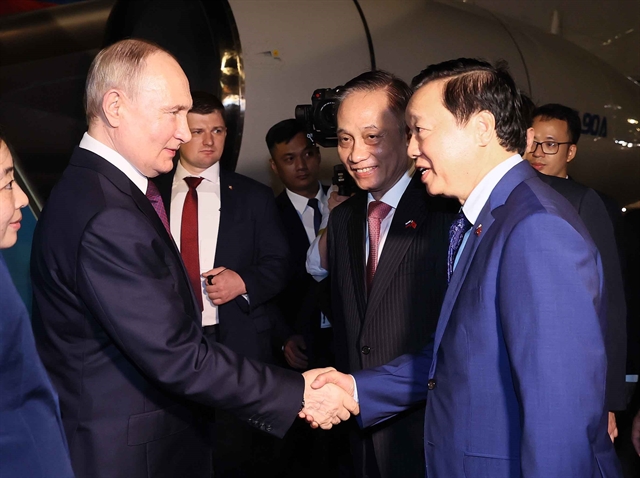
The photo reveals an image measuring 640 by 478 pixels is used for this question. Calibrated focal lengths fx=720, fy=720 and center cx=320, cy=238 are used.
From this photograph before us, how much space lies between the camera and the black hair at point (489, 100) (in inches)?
58.1

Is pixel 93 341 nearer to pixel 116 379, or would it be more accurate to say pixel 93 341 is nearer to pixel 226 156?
pixel 116 379

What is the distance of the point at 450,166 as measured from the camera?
4.96 feet

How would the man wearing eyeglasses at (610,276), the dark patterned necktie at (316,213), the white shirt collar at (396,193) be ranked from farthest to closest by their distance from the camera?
the dark patterned necktie at (316,213) → the man wearing eyeglasses at (610,276) → the white shirt collar at (396,193)

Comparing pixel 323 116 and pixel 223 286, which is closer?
pixel 323 116

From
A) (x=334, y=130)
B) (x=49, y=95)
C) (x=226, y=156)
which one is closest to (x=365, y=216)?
(x=334, y=130)

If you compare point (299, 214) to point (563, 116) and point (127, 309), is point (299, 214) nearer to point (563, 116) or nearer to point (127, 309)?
point (563, 116)

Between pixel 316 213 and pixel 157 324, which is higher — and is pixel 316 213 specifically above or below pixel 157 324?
above

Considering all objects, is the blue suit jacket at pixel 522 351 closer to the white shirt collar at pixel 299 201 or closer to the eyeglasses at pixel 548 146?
the eyeglasses at pixel 548 146

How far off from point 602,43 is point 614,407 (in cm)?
682

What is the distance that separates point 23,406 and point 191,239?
1.88 m

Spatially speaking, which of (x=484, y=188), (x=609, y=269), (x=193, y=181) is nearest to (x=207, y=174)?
(x=193, y=181)

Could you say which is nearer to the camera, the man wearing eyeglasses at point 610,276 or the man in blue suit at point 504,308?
the man in blue suit at point 504,308

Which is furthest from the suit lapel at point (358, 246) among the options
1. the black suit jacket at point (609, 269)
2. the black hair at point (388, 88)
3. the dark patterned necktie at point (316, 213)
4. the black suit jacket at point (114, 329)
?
the dark patterned necktie at point (316, 213)

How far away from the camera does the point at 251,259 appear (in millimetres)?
3037
